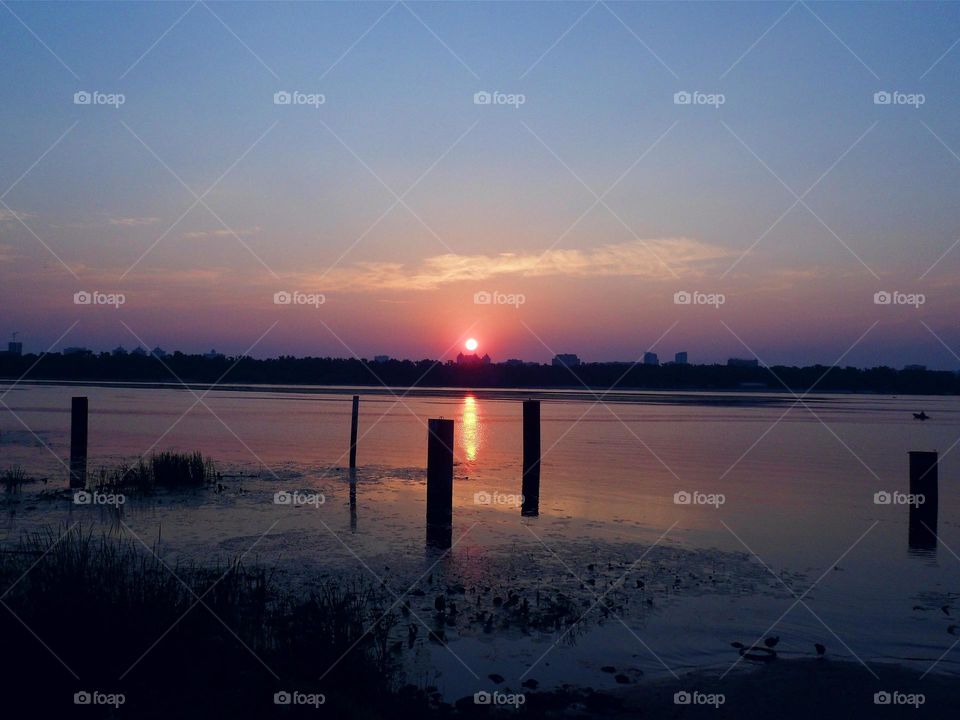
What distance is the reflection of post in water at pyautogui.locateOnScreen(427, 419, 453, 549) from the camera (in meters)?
16.7

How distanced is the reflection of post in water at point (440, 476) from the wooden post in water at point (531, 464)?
9.13 ft

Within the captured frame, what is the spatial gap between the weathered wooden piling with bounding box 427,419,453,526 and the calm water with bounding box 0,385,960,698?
494 millimetres

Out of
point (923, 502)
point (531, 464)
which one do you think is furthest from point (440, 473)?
point (923, 502)

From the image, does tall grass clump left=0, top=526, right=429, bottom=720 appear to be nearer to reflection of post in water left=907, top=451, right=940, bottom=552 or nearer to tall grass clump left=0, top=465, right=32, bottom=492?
tall grass clump left=0, top=465, right=32, bottom=492

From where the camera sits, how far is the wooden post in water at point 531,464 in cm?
2012

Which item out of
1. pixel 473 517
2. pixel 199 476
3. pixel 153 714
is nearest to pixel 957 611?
pixel 473 517

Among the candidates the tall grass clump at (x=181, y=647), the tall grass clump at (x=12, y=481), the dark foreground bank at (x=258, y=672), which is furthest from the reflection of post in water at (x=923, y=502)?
the tall grass clump at (x=12, y=481)

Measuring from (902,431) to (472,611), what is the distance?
4375 cm

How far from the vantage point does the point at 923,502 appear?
17.4 meters

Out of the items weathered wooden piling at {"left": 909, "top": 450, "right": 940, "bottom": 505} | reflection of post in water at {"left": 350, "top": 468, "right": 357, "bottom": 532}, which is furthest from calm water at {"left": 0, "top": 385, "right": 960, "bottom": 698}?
weathered wooden piling at {"left": 909, "top": 450, "right": 940, "bottom": 505}

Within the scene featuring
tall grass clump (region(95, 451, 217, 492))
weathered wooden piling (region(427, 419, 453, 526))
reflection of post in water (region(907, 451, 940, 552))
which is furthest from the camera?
tall grass clump (region(95, 451, 217, 492))

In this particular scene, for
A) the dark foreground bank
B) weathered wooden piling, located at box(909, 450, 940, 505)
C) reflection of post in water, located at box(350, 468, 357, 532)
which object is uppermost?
weathered wooden piling, located at box(909, 450, 940, 505)

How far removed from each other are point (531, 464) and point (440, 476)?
580 centimetres

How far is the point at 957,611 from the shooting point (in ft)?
40.1
